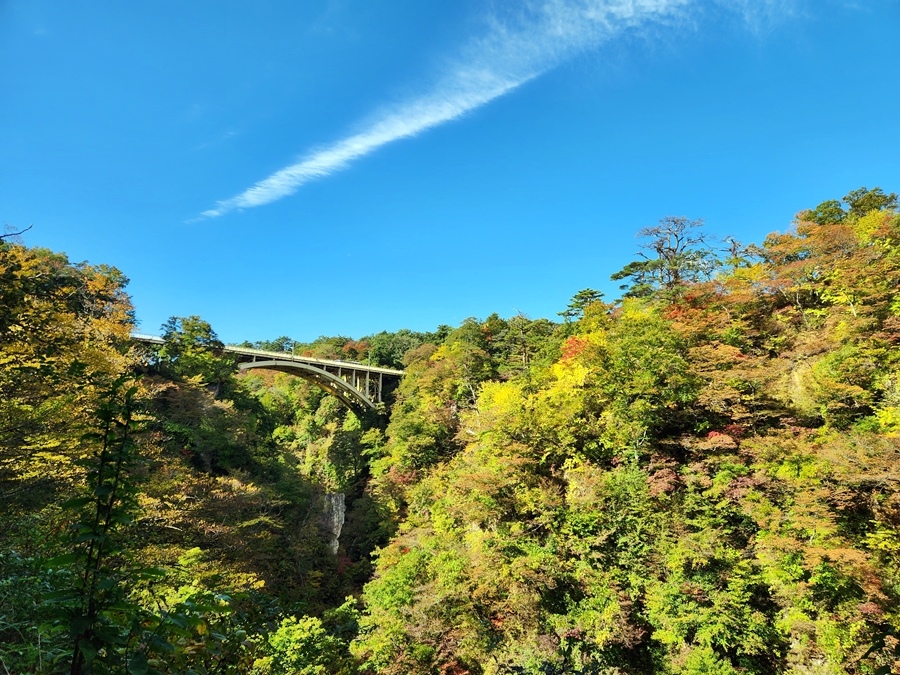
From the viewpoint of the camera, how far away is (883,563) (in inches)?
355

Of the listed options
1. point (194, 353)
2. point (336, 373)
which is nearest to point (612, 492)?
point (194, 353)

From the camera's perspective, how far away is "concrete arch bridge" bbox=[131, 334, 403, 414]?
2947 centimetres

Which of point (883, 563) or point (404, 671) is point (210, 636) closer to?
point (883, 563)

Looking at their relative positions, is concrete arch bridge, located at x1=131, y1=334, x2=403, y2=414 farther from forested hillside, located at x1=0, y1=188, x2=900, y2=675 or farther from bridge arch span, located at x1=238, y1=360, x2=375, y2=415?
forested hillside, located at x1=0, y1=188, x2=900, y2=675

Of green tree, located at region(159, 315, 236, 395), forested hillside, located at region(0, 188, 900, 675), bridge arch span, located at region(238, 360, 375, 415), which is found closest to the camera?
forested hillside, located at region(0, 188, 900, 675)

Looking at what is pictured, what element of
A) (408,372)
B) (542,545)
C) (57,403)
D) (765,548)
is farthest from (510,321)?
(57,403)

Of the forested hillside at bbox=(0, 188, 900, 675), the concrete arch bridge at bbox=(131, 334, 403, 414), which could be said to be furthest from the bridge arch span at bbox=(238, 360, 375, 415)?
the forested hillside at bbox=(0, 188, 900, 675)

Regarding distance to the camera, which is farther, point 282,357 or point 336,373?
point 336,373

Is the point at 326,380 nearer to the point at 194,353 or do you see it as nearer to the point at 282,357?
the point at 282,357

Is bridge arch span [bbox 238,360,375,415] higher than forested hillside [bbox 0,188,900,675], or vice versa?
bridge arch span [bbox 238,360,375,415]

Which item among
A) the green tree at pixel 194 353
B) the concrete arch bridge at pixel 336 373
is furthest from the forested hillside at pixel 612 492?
the concrete arch bridge at pixel 336 373

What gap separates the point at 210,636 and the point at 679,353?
1601cm

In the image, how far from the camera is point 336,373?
120 ft

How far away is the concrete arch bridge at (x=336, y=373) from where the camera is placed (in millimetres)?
29469
